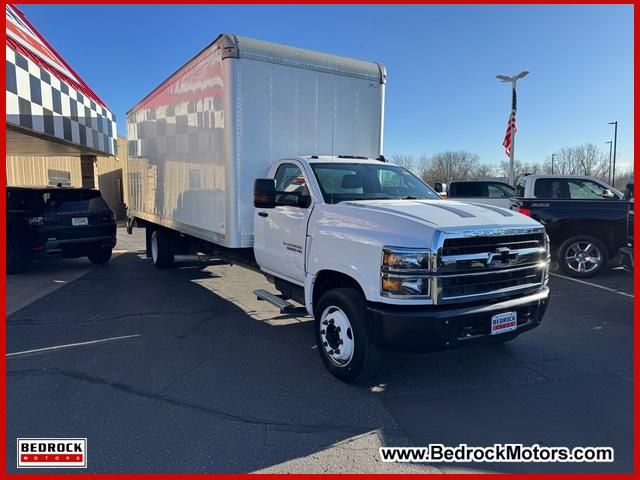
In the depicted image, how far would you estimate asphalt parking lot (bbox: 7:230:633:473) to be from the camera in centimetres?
→ 308

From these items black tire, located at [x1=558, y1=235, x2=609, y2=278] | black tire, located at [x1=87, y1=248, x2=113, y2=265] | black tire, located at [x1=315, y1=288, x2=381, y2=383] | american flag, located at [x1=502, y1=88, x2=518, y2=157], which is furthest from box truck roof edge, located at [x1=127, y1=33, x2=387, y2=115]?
american flag, located at [x1=502, y1=88, x2=518, y2=157]

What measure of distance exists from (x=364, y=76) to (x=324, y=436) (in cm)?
476

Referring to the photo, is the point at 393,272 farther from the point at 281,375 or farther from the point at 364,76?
the point at 364,76

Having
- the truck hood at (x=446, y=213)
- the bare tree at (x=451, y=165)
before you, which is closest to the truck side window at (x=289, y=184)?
the truck hood at (x=446, y=213)

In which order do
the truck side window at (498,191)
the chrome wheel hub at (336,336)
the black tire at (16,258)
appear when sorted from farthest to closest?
the truck side window at (498,191)
the black tire at (16,258)
the chrome wheel hub at (336,336)

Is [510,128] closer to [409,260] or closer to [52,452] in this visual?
Answer: [409,260]

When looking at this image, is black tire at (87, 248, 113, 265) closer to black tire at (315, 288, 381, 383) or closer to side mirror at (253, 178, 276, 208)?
side mirror at (253, 178, 276, 208)

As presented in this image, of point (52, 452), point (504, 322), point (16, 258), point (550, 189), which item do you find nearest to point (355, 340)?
point (504, 322)

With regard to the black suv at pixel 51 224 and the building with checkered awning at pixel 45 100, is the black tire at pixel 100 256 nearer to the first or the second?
the black suv at pixel 51 224

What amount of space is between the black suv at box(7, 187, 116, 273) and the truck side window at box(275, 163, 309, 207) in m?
6.16

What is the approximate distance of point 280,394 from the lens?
3896 mm

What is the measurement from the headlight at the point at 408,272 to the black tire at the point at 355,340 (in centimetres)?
42

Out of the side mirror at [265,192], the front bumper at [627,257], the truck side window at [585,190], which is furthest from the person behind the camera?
the truck side window at [585,190]
